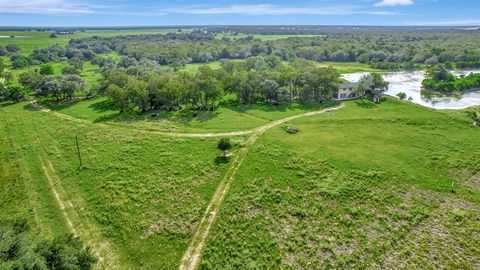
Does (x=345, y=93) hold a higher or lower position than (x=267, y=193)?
higher

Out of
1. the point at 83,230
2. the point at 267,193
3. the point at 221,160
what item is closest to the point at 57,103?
the point at 221,160

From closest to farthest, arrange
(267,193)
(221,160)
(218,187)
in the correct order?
(267,193) < (218,187) < (221,160)

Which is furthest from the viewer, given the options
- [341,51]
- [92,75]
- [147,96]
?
[341,51]

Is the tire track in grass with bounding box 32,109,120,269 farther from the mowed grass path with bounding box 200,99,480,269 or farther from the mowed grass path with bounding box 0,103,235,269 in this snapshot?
the mowed grass path with bounding box 200,99,480,269

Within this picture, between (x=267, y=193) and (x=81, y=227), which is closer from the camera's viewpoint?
(x=81, y=227)

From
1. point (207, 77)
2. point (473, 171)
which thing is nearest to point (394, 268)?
point (473, 171)

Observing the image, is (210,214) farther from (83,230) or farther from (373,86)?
(373,86)

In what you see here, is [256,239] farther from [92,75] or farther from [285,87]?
[92,75]
